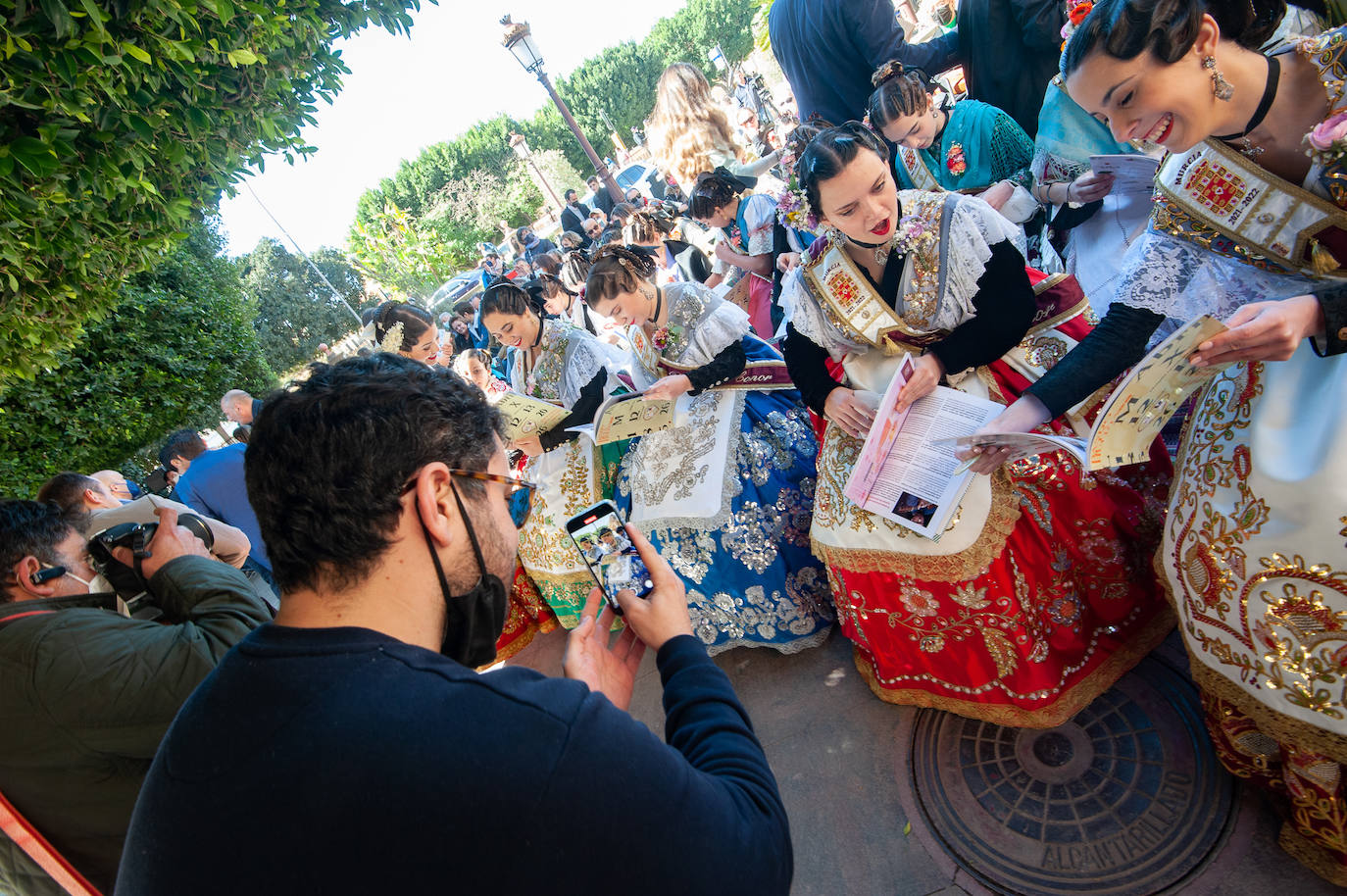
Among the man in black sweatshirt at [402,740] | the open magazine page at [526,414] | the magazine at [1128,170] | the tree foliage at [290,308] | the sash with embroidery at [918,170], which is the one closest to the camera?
the man in black sweatshirt at [402,740]

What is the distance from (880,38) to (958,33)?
401mm

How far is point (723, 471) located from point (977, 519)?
1.11 m

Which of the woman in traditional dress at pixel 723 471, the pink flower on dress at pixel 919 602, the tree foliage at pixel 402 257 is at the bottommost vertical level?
the pink flower on dress at pixel 919 602

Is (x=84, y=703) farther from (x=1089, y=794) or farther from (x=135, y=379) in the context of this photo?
(x=135, y=379)

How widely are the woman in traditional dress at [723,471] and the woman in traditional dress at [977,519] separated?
0.51 m

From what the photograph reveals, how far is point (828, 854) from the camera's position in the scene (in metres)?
2.13

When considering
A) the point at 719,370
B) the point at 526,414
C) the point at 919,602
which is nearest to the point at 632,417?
the point at 719,370

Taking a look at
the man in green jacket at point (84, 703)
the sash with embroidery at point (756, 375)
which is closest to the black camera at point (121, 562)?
the man in green jacket at point (84, 703)

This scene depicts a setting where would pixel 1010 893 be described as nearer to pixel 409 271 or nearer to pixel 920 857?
pixel 920 857

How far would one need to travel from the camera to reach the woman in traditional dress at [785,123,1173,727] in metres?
2.10

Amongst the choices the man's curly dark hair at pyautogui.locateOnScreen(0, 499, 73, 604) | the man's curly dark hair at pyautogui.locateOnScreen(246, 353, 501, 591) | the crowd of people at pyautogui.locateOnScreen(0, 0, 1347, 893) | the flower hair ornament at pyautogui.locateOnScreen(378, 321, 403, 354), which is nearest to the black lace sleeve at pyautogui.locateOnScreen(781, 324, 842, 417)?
the crowd of people at pyautogui.locateOnScreen(0, 0, 1347, 893)

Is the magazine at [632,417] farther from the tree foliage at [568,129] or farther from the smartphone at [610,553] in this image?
the tree foliage at [568,129]

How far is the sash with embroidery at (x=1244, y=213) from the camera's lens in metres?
1.46

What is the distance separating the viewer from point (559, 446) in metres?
3.66
